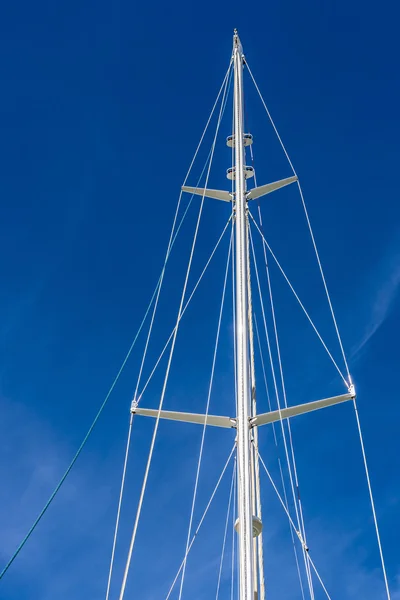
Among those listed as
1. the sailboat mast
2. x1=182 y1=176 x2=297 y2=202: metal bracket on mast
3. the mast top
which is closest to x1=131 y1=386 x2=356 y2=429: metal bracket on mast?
the sailboat mast

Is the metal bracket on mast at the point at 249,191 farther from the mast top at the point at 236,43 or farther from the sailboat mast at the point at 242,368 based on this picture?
the mast top at the point at 236,43

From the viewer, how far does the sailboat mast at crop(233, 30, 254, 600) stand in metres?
8.77

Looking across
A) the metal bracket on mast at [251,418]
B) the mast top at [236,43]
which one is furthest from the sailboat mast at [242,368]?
the mast top at [236,43]

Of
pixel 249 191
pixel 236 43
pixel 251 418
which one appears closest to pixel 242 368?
pixel 251 418

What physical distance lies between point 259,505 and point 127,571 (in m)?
2.59

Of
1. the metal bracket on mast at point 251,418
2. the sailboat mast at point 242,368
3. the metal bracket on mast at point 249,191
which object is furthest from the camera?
the metal bracket on mast at point 249,191

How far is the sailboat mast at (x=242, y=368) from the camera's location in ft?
28.8

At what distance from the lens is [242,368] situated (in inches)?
418

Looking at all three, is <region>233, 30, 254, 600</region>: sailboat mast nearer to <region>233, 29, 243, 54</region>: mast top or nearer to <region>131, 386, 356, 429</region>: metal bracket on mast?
<region>131, 386, 356, 429</region>: metal bracket on mast

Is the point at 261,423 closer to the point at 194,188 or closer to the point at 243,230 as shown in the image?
the point at 243,230

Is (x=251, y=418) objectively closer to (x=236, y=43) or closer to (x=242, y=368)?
(x=242, y=368)

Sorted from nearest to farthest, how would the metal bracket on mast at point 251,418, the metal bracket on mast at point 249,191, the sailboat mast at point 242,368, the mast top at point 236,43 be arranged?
the sailboat mast at point 242,368
the metal bracket on mast at point 251,418
the metal bracket on mast at point 249,191
the mast top at point 236,43

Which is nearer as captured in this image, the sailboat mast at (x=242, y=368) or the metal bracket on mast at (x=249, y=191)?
the sailboat mast at (x=242, y=368)

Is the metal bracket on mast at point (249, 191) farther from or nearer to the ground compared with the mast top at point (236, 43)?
nearer to the ground
